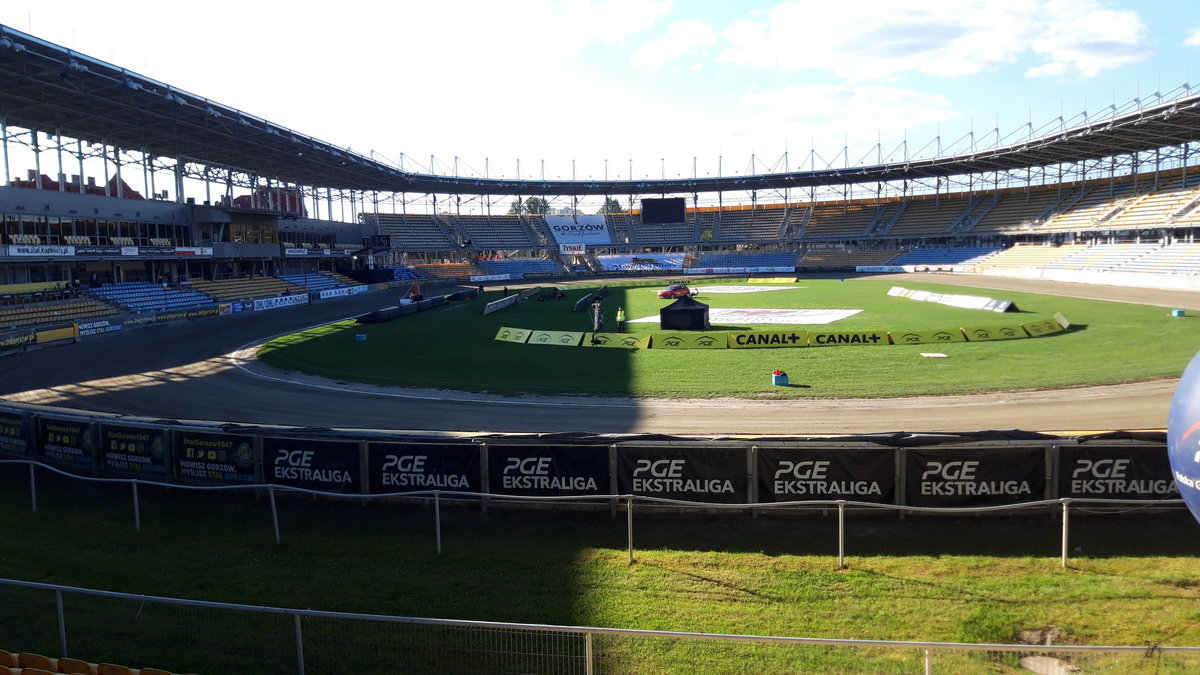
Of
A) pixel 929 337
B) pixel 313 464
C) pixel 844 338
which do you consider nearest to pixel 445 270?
pixel 844 338

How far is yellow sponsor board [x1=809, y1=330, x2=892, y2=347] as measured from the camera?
99.6ft

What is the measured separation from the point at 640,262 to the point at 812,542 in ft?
323

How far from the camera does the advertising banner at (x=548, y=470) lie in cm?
1188

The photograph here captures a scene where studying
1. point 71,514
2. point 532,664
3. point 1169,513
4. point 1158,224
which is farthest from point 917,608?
point 1158,224

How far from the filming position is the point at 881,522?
11.1 m

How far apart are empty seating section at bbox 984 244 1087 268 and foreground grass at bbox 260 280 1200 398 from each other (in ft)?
106

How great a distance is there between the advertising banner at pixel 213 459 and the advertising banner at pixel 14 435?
15.1 feet

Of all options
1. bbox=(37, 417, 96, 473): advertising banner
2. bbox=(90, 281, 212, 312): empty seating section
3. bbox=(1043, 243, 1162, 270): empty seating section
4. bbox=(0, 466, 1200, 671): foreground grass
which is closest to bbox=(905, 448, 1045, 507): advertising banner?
bbox=(0, 466, 1200, 671): foreground grass

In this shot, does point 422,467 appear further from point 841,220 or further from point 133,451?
point 841,220

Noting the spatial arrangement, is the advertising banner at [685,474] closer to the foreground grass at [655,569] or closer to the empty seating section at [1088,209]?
the foreground grass at [655,569]

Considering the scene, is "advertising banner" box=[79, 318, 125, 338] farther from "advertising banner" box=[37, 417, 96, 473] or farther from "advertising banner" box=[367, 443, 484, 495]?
"advertising banner" box=[367, 443, 484, 495]

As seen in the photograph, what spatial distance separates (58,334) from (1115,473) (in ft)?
146

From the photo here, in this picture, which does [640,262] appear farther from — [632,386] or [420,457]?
[420,457]

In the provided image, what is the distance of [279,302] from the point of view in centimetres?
5694
